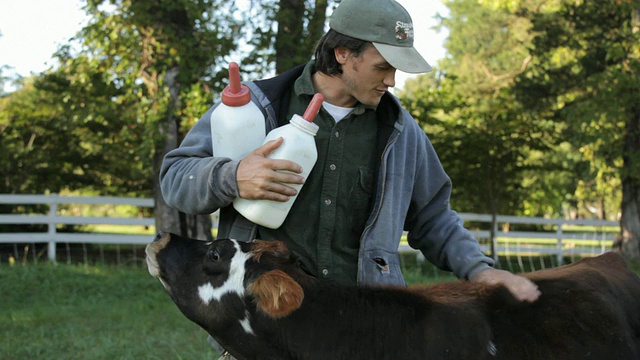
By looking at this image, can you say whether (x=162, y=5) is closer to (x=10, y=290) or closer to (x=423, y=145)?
(x=10, y=290)

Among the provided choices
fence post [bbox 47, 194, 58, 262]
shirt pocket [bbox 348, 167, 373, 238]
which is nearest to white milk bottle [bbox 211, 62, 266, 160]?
shirt pocket [bbox 348, 167, 373, 238]

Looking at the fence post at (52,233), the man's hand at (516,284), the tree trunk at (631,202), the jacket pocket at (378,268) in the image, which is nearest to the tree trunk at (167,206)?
the fence post at (52,233)

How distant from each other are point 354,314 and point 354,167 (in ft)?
2.08

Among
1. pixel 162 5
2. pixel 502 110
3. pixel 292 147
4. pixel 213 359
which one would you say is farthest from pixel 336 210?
pixel 502 110

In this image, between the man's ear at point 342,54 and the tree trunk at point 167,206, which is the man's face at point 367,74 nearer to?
the man's ear at point 342,54

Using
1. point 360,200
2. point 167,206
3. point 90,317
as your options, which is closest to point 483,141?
point 167,206

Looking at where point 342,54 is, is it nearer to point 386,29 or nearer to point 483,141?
point 386,29

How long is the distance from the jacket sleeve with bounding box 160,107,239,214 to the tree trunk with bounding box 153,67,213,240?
28.5ft

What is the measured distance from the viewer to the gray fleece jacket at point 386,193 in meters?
2.83

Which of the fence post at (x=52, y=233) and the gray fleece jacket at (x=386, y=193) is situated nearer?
the gray fleece jacket at (x=386, y=193)

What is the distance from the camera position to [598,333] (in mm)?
2873

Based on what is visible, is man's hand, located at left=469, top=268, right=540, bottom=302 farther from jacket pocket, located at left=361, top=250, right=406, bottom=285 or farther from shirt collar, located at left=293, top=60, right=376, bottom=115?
shirt collar, located at left=293, top=60, right=376, bottom=115

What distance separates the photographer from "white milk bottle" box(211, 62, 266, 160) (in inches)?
111

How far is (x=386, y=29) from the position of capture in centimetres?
296
